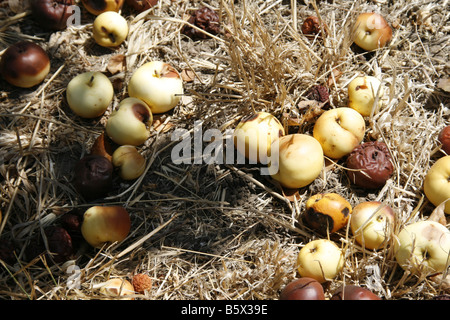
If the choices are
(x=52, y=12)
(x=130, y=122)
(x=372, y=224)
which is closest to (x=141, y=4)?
(x=52, y=12)

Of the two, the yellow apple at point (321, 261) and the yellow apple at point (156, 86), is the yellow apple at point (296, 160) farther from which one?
the yellow apple at point (156, 86)

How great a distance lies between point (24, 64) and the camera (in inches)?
147

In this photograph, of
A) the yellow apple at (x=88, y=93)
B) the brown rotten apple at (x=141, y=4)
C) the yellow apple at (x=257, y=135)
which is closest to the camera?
the yellow apple at (x=257, y=135)

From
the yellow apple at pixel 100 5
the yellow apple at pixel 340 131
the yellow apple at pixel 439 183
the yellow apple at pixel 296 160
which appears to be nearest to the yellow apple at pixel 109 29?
the yellow apple at pixel 100 5

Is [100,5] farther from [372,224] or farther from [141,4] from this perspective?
[372,224]

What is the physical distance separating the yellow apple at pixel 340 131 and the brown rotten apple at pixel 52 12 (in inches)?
94.7

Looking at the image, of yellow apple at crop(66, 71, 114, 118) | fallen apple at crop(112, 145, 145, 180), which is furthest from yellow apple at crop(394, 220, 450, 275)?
yellow apple at crop(66, 71, 114, 118)

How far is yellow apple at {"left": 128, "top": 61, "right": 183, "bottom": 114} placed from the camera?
143 inches

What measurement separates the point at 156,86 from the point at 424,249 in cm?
224

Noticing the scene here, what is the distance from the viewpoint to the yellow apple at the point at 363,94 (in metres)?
3.61

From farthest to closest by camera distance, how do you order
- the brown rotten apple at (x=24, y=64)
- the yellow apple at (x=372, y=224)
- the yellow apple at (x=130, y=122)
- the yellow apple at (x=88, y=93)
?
the brown rotten apple at (x=24, y=64) → the yellow apple at (x=88, y=93) → the yellow apple at (x=130, y=122) → the yellow apple at (x=372, y=224)

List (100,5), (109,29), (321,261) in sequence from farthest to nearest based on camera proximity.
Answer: (100,5)
(109,29)
(321,261)

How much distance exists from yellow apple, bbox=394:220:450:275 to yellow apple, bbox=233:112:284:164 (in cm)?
109

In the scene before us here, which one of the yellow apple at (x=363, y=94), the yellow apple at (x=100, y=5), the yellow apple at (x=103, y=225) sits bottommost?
the yellow apple at (x=103, y=225)
